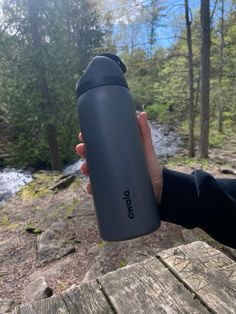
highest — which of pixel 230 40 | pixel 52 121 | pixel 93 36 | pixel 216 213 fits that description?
pixel 93 36

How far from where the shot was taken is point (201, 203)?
136 cm

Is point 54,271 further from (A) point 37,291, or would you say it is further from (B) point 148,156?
(B) point 148,156

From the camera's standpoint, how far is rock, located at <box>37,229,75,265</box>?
429 centimetres

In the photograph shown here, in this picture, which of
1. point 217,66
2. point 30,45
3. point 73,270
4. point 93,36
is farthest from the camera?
point 93,36

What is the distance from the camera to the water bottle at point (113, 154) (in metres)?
1.09

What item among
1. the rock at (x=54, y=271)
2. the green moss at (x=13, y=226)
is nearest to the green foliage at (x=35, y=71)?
the green moss at (x=13, y=226)

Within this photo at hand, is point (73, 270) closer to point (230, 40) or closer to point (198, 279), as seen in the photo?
point (198, 279)

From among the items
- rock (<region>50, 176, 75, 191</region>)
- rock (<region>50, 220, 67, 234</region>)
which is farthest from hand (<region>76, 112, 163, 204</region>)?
rock (<region>50, 176, 75, 191</region>)

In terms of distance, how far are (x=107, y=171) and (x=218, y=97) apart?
15.4 meters

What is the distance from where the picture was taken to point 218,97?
1538 cm

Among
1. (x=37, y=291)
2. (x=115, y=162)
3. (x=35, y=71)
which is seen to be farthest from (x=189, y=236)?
(x=35, y=71)

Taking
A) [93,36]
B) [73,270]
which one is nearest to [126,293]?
[73,270]

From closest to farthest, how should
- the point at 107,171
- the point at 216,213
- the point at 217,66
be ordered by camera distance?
the point at 107,171 < the point at 216,213 < the point at 217,66

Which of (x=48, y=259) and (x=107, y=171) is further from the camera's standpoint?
(x=48, y=259)
